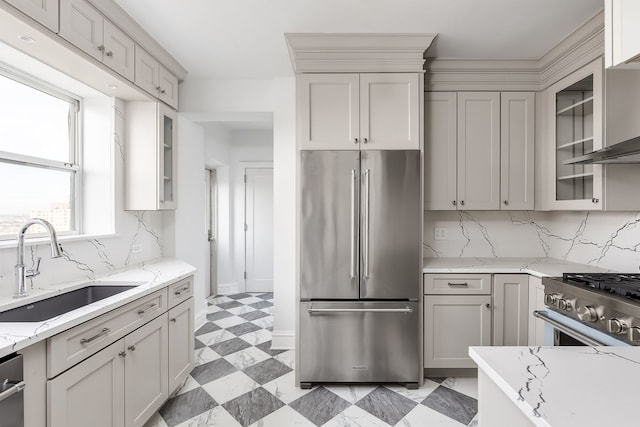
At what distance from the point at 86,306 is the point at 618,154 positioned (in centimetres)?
280

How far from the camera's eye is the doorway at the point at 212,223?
478 cm

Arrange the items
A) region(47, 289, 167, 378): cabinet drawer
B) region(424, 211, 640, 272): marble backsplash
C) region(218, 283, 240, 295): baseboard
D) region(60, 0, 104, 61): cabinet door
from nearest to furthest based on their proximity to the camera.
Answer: region(47, 289, 167, 378): cabinet drawer → region(60, 0, 104, 61): cabinet door → region(424, 211, 640, 272): marble backsplash → region(218, 283, 240, 295): baseboard

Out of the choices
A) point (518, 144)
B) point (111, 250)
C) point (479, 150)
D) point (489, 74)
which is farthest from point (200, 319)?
point (489, 74)

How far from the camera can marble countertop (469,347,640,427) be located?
627 mm

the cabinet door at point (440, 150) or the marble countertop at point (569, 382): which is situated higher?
the cabinet door at point (440, 150)

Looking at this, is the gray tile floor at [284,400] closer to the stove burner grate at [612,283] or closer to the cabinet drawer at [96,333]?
the cabinet drawer at [96,333]

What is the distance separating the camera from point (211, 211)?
189 inches

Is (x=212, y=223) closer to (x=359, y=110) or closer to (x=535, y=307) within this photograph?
(x=359, y=110)

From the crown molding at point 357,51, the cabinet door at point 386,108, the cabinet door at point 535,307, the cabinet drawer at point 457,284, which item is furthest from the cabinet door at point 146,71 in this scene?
the cabinet door at point 535,307

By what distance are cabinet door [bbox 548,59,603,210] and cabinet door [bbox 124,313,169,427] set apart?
297 centimetres

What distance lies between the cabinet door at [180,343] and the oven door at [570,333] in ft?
7.60

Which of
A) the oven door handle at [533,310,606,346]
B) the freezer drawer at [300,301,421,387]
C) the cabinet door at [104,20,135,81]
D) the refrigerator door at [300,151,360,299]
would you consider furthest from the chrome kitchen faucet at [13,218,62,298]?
the oven door handle at [533,310,606,346]

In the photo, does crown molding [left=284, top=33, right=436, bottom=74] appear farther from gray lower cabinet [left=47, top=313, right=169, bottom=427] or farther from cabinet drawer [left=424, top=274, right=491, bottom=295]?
gray lower cabinet [left=47, top=313, right=169, bottom=427]

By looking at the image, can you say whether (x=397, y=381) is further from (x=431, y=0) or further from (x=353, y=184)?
(x=431, y=0)
